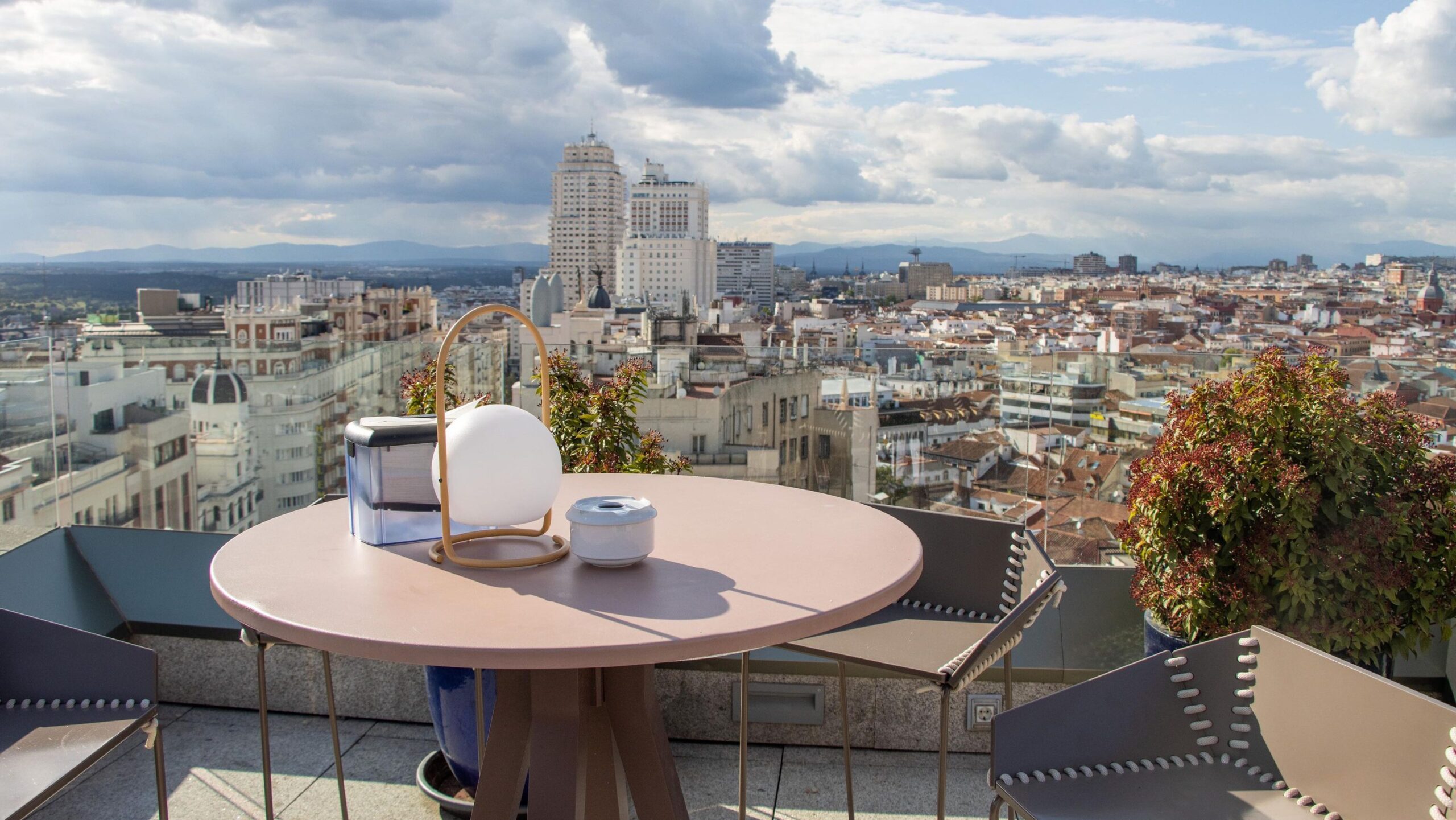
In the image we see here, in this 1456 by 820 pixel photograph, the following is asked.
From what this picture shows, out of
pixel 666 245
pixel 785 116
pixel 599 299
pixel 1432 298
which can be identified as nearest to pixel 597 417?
pixel 1432 298

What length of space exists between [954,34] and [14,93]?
64.0 feet

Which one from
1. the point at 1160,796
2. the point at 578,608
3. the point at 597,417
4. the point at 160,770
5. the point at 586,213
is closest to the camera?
the point at 578,608

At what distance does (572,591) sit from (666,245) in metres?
80.9

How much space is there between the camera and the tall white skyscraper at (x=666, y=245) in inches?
3127

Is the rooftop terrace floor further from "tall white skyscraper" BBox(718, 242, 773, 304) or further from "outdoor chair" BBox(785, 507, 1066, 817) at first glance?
"tall white skyscraper" BBox(718, 242, 773, 304)

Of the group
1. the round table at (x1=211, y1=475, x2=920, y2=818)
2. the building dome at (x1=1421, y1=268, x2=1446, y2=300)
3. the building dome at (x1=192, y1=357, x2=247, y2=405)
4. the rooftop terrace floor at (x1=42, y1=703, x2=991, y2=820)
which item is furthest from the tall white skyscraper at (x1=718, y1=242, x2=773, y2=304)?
the round table at (x1=211, y1=475, x2=920, y2=818)

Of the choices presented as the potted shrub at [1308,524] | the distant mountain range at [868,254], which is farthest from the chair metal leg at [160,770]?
the distant mountain range at [868,254]

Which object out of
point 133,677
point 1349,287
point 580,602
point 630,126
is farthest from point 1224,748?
point 630,126

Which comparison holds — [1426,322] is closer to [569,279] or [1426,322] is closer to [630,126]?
[569,279]

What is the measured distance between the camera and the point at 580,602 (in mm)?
1079

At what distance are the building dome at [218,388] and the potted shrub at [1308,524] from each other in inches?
109

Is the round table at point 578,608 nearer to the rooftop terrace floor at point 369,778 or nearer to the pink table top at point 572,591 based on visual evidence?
the pink table top at point 572,591

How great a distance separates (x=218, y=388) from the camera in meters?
3.13

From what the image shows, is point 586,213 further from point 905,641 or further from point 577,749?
point 577,749
